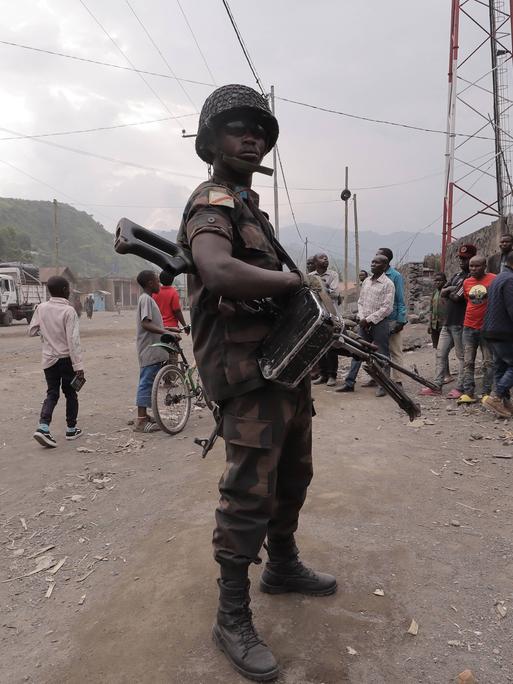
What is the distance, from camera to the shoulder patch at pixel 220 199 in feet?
5.54

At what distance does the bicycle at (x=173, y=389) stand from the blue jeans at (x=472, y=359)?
329 cm

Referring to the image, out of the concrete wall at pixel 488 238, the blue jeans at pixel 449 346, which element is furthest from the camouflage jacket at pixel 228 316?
the concrete wall at pixel 488 238

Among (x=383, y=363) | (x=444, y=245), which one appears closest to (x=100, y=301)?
(x=444, y=245)

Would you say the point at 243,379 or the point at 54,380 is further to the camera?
the point at 54,380

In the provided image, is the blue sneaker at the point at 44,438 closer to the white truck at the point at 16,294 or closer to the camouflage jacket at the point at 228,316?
the camouflage jacket at the point at 228,316

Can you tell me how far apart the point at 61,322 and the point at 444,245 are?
9902 millimetres

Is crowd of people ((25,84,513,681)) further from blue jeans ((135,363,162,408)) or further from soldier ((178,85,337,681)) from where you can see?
blue jeans ((135,363,162,408))

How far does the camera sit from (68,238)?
104438mm

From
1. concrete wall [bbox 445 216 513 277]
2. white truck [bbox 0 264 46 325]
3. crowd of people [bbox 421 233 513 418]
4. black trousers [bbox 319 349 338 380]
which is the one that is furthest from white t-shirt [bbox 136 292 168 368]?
white truck [bbox 0 264 46 325]

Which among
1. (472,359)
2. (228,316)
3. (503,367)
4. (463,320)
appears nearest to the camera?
(228,316)

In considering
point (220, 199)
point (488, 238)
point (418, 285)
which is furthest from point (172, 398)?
point (418, 285)

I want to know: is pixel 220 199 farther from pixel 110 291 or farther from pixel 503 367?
pixel 110 291

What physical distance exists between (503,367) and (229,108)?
4758 mm

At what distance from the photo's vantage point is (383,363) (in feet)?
7.30
